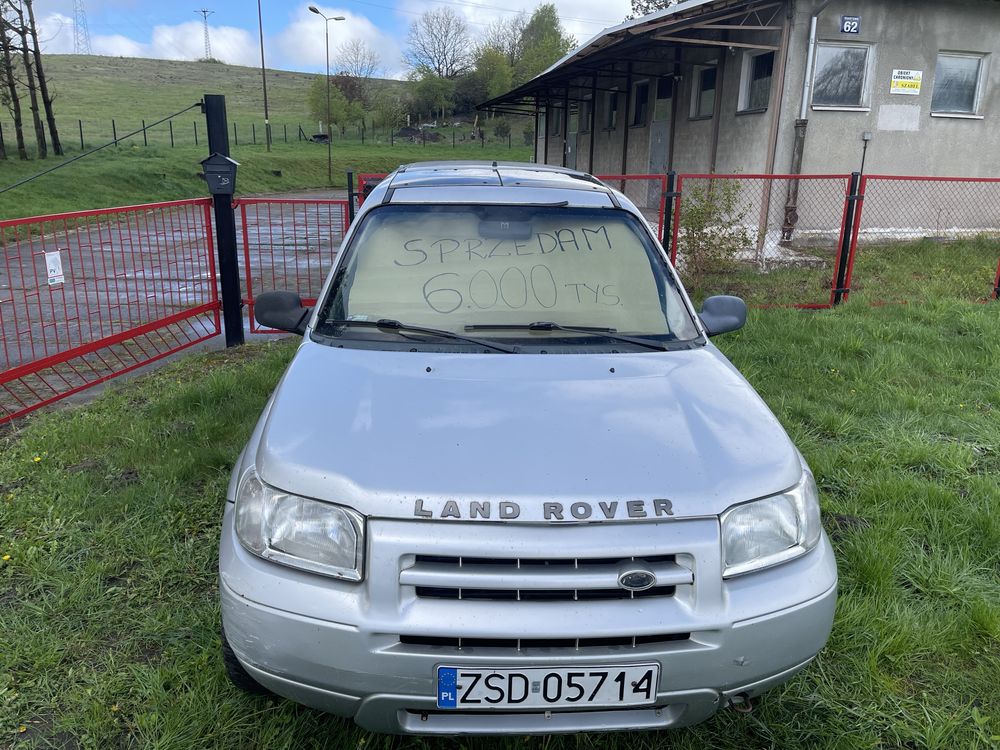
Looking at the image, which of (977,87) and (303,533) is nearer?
(303,533)

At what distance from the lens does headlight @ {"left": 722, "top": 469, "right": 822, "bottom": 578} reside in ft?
6.47

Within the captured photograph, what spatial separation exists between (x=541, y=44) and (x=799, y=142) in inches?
3158

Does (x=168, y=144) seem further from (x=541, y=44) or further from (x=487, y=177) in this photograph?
(x=541, y=44)

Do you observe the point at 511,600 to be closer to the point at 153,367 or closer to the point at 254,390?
the point at 254,390

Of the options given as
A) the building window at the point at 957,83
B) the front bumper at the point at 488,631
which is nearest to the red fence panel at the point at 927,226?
the building window at the point at 957,83

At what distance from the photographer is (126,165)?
27391mm

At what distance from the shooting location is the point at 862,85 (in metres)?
12.5

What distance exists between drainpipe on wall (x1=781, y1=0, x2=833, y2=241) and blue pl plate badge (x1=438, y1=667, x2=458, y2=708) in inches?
471

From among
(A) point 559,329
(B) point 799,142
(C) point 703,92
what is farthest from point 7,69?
(A) point 559,329

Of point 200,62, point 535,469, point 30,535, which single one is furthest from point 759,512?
point 200,62

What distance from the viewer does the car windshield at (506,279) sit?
114 inches

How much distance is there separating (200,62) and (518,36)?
5590cm

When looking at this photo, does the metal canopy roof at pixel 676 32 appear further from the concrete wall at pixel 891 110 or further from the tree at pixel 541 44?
the tree at pixel 541 44

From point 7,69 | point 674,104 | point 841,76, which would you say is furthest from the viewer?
point 7,69
